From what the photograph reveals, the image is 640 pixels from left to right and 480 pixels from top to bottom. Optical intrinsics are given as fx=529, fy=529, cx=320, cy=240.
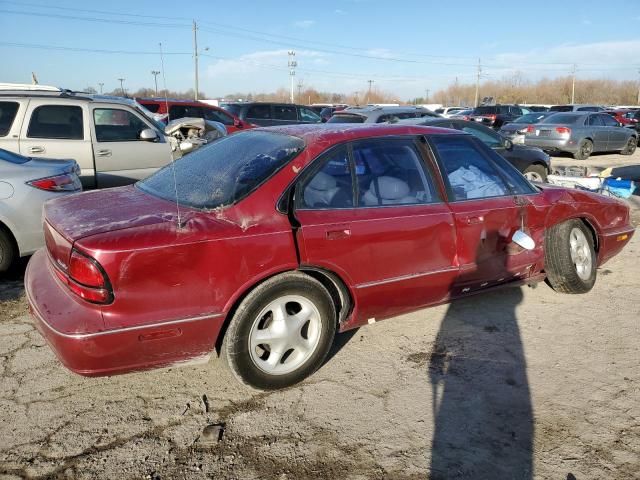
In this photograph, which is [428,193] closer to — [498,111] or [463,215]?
[463,215]

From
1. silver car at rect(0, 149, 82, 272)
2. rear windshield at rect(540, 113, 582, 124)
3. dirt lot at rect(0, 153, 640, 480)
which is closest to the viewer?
dirt lot at rect(0, 153, 640, 480)

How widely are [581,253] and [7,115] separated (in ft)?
22.4

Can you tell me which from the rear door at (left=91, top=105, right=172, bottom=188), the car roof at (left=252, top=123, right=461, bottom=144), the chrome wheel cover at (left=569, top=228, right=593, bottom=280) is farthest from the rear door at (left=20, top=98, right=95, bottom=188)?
the chrome wheel cover at (left=569, top=228, right=593, bottom=280)

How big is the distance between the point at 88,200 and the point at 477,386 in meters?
2.76

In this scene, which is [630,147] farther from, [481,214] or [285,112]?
[481,214]

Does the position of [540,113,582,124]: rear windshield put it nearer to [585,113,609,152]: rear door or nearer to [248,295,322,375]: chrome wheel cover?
[585,113,609,152]: rear door

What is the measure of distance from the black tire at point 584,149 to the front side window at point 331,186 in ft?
50.3

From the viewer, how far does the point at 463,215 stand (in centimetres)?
381

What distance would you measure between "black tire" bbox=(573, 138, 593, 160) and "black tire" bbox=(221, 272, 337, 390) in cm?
1571

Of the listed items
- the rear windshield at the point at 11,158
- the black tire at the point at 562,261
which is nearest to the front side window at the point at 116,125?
the rear windshield at the point at 11,158

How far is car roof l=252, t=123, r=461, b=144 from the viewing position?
3465mm

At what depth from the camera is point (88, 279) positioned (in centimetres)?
266

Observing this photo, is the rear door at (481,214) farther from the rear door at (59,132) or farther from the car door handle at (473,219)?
the rear door at (59,132)

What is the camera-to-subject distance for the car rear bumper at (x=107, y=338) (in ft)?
8.62
